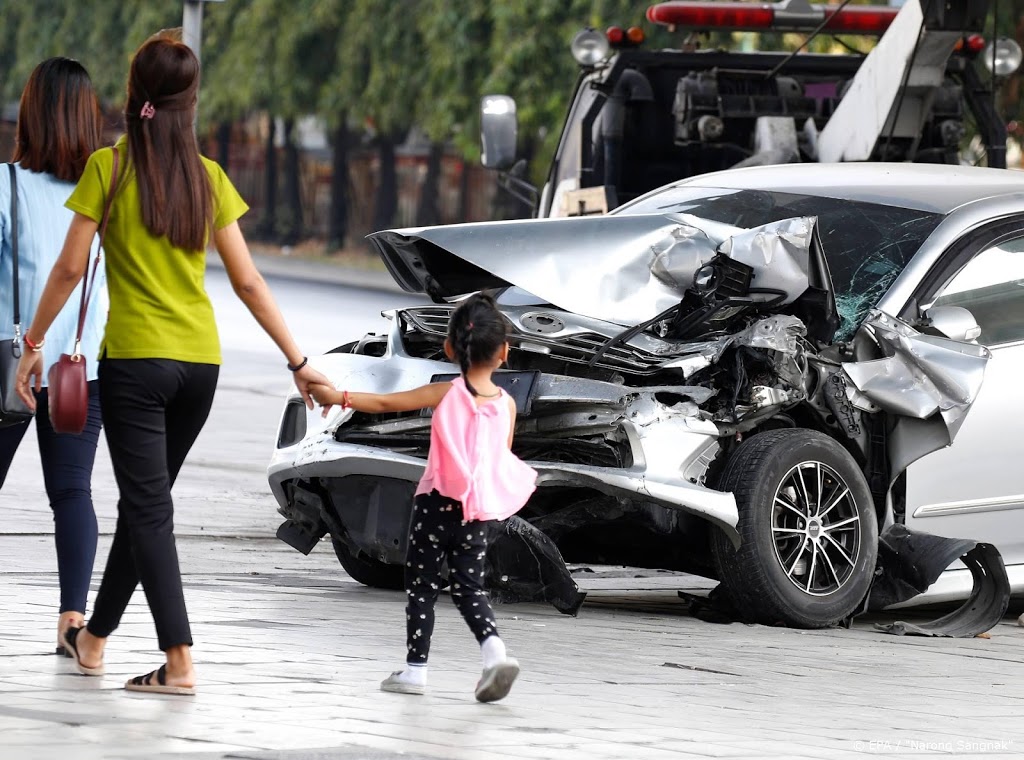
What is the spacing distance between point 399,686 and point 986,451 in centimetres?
313

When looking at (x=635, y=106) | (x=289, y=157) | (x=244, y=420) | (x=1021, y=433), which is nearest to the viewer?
(x=1021, y=433)

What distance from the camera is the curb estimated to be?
38125 millimetres

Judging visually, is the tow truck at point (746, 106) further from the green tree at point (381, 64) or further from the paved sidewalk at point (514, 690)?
the green tree at point (381, 64)

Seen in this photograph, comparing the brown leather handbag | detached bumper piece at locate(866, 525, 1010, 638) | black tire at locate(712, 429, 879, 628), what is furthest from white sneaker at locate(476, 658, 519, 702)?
detached bumper piece at locate(866, 525, 1010, 638)

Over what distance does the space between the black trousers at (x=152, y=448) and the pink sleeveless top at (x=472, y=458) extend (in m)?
0.65

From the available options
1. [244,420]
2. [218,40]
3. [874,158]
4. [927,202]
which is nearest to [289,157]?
[218,40]

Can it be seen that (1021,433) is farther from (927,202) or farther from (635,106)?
(635,106)

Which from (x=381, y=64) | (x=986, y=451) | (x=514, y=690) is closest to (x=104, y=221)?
(x=514, y=690)

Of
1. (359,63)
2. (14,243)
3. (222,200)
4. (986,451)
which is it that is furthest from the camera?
(359,63)

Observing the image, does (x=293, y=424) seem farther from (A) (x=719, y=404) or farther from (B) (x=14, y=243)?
(B) (x=14, y=243)

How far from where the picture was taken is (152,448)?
5.52 meters

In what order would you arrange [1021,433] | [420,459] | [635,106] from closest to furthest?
[420,459] < [1021,433] < [635,106]

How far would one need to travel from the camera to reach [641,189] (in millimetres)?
13281

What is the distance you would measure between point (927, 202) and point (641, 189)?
489 centimetres
